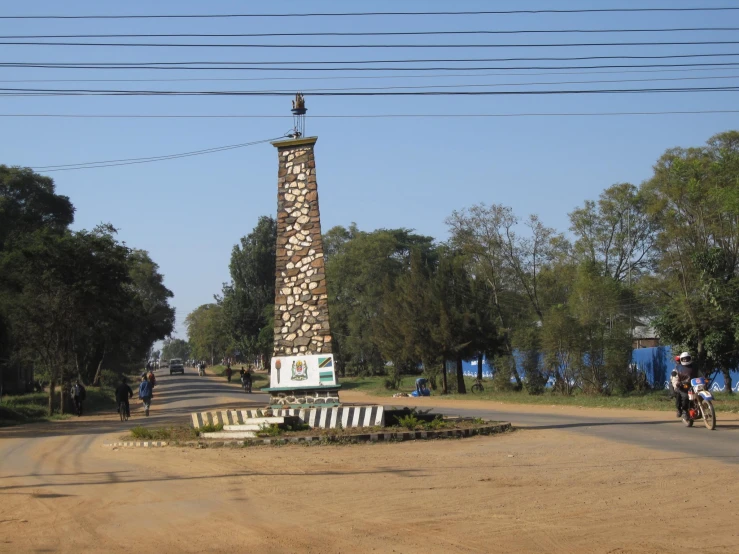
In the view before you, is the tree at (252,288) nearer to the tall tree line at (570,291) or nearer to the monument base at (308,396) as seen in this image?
the tall tree line at (570,291)

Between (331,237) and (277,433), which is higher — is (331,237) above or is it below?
above

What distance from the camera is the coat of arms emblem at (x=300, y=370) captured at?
2108 cm

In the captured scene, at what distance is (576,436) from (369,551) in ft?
37.4

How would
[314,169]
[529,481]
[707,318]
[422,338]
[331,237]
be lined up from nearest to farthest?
[529,481] → [314,169] → [707,318] → [422,338] → [331,237]

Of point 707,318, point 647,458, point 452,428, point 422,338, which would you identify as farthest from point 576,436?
point 422,338

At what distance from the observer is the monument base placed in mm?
21062

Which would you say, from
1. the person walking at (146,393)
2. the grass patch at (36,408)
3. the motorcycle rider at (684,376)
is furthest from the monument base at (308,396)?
the person walking at (146,393)

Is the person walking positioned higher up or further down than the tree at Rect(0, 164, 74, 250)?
further down

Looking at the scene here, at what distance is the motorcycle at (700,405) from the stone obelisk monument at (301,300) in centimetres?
841

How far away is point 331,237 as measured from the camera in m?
95.1

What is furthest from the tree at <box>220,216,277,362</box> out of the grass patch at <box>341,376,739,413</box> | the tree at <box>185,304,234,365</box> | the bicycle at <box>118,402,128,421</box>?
the bicycle at <box>118,402,128,421</box>

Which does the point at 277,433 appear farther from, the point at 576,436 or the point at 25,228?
the point at 25,228

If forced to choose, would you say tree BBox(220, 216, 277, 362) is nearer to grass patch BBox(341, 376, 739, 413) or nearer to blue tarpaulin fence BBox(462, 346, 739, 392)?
grass patch BBox(341, 376, 739, 413)

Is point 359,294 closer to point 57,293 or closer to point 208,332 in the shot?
point 57,293
